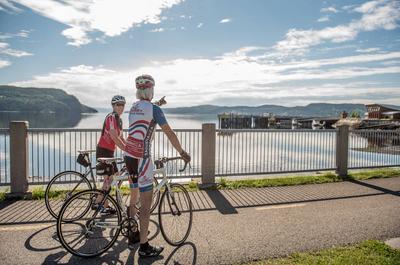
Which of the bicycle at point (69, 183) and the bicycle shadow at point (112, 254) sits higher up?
the bicycle at point (69, 183)

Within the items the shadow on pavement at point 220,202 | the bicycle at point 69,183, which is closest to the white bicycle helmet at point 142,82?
the bicycle at point 69,183

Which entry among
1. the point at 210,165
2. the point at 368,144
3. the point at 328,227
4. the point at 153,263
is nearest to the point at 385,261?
the point at 328,227

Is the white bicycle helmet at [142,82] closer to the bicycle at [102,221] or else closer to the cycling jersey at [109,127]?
the bicycle at [102,221]

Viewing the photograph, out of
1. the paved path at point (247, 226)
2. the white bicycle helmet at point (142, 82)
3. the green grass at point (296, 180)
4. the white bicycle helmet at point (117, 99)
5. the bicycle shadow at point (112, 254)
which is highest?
the white bicycle helmet at point (142, 82)

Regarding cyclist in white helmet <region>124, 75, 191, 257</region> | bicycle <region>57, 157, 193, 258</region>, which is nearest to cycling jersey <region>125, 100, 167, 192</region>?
cyclist in white helmet <region>124, 75, 191, 257</region>

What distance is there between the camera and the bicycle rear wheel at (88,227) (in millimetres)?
4289

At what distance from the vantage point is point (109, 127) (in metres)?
5.59

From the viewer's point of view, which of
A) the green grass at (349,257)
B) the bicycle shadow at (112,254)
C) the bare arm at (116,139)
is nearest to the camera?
the green grass at (349,257)

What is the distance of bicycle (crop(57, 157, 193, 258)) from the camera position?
14.2ft

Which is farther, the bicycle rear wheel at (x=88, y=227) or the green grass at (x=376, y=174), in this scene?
the green grass at (x=376, y=174)

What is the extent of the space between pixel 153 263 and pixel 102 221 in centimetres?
94

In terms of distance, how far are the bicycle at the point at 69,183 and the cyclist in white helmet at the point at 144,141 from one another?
0.84m

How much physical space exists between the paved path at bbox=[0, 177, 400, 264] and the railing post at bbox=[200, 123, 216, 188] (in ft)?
2.19

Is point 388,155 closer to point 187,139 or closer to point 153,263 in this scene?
point 187,139
